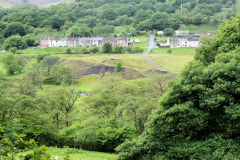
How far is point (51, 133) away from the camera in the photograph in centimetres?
2903

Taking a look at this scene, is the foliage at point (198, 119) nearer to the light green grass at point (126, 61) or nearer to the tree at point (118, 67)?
the light green grass at point (126, 61)

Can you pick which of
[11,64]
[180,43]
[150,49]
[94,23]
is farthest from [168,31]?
[11,64]

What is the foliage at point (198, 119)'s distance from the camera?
49.8 feet

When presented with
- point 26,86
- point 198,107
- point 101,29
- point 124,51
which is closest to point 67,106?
point 26,86

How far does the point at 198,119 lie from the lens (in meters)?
15.8

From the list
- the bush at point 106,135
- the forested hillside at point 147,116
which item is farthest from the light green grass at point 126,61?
the bush at point 106,135

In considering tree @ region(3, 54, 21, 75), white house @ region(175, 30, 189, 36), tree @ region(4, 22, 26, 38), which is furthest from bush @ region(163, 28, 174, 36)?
tree @ region(3, 54, 21, 75)

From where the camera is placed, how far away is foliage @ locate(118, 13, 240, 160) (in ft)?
49.8

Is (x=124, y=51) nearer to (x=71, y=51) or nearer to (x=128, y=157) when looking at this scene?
(x=71, y=51)

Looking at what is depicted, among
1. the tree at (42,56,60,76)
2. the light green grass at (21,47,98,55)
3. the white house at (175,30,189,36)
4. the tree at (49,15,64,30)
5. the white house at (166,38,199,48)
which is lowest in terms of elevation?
the tree at (42,56,60,76)

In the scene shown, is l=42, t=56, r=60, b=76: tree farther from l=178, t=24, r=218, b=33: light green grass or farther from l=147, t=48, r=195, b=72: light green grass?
l=178, t=24, r=218, b=33: light green grass

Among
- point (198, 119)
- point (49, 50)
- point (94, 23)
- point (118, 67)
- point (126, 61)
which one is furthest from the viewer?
point (94, 23)

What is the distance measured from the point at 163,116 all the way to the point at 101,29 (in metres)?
151

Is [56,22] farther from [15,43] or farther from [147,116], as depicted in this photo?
[147,116]
